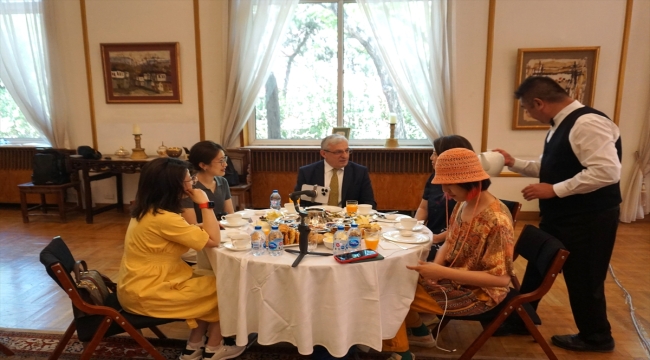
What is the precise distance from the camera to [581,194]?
2.16 m

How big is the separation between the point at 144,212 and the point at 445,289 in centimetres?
145

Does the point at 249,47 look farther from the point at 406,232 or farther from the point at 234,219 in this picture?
the point at 406,232

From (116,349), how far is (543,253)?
2.30m

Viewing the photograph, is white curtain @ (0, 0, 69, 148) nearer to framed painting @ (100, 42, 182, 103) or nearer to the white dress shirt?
framed painting @ (100, 42, 182, 103)

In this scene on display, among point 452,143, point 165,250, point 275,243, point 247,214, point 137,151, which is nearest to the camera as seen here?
point 275,243

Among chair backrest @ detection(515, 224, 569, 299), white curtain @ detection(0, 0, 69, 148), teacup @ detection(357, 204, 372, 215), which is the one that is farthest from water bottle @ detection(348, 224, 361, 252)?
white curtain @ detection(0, 0, 69, 148)

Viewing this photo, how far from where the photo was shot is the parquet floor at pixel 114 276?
2.32 meters

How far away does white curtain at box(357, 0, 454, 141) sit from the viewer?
457 cm

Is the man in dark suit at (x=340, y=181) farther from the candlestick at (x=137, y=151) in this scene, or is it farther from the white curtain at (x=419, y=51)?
the candlestick at (x=137, y=151)

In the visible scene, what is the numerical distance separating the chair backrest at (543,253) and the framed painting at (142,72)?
4290 mm

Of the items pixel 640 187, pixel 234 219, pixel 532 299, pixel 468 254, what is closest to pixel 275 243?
pixel 234 219

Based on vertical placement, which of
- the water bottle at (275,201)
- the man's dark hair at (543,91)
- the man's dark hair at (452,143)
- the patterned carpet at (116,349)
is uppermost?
the man's dark hair at (543,91)

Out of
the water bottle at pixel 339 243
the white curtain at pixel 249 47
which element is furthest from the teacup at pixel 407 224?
the white curtain at pixel 249 47

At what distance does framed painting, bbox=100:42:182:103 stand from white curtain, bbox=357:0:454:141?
2.39m
